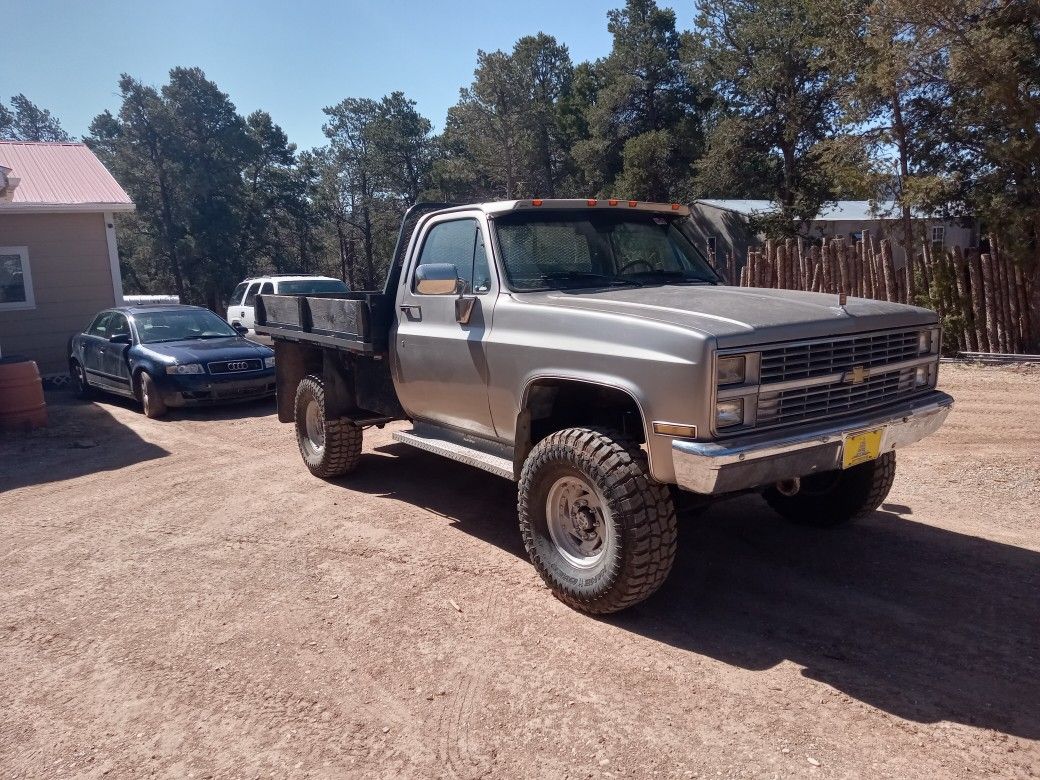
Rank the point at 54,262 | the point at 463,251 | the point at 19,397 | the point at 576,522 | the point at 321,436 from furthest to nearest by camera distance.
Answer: the point at 54,262, the point at 19,397, the point at 321,436, the point at 463,251, the point at 576,522

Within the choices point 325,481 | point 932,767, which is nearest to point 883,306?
point 932,767

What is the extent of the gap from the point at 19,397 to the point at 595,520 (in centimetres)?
877

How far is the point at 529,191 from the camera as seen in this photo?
3834 cm

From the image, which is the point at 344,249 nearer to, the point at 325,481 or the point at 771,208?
the point at 771,208

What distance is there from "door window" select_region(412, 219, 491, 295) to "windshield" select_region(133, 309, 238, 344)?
7270mm

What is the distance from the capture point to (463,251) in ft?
17.8

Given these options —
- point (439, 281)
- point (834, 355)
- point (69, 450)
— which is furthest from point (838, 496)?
point (69, 450)

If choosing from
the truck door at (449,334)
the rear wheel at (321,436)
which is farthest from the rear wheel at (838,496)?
the rear wheel at (321,436)

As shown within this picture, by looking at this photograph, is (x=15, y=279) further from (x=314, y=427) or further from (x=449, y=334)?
(x=449, y=334)

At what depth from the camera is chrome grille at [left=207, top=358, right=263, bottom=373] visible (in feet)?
36.0

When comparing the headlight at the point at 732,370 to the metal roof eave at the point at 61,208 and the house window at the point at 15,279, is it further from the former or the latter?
the house window at the point at 15,279

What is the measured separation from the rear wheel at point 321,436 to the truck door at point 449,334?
3.77ft

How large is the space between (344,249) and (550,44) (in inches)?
556

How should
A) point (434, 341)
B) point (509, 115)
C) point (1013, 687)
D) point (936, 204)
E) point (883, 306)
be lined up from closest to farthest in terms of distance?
point (1013, 687) → point (883, 306) → point (434, 341) → point (936, 204) → point (509, 115)
